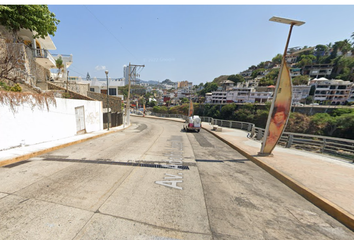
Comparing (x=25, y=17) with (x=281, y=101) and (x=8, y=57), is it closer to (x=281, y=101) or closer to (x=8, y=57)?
(x=8, y=57)

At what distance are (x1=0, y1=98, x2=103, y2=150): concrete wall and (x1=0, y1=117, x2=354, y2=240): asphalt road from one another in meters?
2.51

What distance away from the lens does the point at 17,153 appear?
5.82 m

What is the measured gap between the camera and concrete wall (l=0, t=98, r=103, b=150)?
20.3 feet

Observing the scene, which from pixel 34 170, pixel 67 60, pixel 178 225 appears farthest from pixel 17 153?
pixel 67 60

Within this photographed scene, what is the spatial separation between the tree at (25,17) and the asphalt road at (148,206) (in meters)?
14.3

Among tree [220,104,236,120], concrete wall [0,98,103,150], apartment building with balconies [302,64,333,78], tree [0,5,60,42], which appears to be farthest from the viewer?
apartment building with balconies [302,64,333,78]

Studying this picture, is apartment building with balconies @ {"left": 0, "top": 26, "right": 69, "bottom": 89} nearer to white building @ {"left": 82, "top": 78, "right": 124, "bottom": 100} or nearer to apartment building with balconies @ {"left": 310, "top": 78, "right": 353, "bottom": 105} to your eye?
white building @ {"left": 82, "top": 78, "right": 124, "bottom": 100}

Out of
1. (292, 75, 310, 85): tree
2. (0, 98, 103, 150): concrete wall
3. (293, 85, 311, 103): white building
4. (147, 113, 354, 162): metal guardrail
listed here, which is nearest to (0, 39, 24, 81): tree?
(0, 98, 103, 150): concrete wall

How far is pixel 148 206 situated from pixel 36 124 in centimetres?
827

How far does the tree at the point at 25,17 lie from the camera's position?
37.2 ft

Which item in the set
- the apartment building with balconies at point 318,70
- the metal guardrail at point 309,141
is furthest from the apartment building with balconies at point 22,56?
the apartment building with balconies at point 318,70

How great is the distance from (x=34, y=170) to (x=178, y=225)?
5123 millimetres

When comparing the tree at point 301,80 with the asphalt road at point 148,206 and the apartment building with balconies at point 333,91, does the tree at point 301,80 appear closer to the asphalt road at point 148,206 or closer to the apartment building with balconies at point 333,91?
the apartment building with balconies at point 333,91

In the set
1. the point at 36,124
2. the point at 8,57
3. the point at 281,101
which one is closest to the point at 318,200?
the point at 281,101
